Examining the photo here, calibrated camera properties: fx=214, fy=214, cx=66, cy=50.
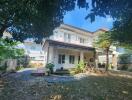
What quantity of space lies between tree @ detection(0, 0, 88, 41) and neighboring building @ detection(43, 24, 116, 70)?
4948 mm

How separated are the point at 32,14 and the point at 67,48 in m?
16.7

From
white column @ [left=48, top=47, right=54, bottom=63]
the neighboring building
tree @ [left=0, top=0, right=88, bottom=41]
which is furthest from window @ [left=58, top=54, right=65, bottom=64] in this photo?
tree @ [left=0, top=0, right=88, bottom=41]

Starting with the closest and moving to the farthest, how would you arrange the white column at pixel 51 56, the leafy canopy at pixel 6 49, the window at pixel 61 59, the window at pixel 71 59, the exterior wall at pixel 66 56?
the leafy canopy at pixel 6 49 → the white column at pixel 51 56 → the exterior wall at pixel 66 56 → the window at pixel 61 59 → the window at pixel 71 59

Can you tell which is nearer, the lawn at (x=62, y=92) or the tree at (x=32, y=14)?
the tree at (x=32, y=14)

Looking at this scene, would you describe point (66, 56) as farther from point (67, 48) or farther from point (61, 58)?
point (67, 48)

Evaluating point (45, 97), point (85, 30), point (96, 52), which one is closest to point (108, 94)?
point (45, 97)

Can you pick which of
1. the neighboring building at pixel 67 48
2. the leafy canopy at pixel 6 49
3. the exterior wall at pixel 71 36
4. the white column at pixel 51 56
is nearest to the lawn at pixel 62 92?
the neighboring building at pixel 67 48

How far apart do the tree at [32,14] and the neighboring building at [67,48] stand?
4948mm

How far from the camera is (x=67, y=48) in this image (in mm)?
27906

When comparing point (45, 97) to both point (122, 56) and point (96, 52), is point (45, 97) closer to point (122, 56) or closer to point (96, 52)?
point (96, 52)

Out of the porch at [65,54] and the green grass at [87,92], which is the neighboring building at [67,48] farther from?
the green grass at [87,92]

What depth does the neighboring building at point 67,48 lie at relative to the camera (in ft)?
87.3

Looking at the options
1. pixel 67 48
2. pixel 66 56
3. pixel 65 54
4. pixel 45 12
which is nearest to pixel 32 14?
pixel 45 12

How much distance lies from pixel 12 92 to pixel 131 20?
26.4 feet
